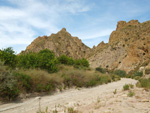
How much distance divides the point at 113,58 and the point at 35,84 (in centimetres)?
4628

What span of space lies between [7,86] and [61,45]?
7879 centimetres

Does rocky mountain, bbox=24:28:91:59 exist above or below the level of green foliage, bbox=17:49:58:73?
above

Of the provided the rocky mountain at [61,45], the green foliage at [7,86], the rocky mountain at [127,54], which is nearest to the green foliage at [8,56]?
the green foliage at [7,86]

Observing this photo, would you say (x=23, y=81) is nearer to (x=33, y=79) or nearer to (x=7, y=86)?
(x=33, y=79)

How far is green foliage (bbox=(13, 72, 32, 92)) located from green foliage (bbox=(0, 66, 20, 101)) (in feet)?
2.50

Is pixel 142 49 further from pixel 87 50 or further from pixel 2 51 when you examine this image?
pixel 87 50

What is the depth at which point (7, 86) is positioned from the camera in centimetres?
759

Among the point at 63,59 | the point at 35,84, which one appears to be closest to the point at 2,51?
the point at 35,84

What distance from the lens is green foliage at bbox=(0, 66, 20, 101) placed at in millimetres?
7586

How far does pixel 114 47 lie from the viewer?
5509cm

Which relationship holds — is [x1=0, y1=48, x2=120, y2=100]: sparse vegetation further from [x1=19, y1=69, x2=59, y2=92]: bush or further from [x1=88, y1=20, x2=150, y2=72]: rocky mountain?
[x1=88, y1=20, x2=150, y2=72]: rocky mountain

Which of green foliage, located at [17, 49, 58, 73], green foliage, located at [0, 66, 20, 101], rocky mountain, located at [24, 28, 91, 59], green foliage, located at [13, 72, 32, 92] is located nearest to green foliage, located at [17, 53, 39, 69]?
green foliage, located at [17, 49, 58, 73]

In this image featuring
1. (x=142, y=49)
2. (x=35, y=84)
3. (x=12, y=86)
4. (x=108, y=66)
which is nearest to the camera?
(x=12, y=86)

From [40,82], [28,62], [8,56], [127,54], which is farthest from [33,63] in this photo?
[127,54]
